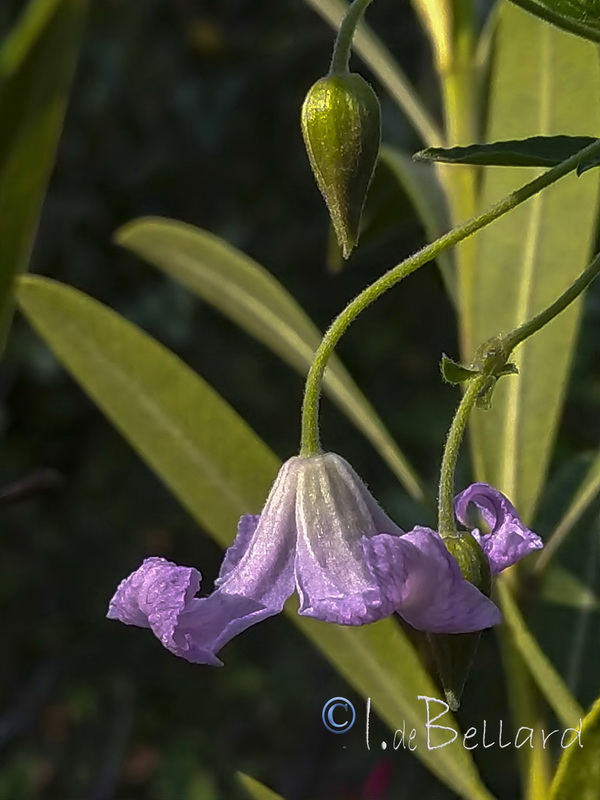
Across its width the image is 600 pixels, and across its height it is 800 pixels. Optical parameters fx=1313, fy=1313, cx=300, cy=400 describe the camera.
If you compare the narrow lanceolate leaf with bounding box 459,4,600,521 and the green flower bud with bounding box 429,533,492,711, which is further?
the narrow lanceolate leaf with bounding box 459,4,600,521

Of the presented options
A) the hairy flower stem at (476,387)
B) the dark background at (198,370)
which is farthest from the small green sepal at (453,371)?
the dark background at (198,370)

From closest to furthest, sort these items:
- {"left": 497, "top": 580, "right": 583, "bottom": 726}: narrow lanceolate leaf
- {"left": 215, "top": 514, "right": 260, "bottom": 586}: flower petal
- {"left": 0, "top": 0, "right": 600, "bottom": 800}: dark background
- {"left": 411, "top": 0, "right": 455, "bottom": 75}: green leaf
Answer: {"left": 215, "top": 514, "right": 260, "bottom": 586}: flower petal, {"left": 497, "top": 580, "right": 583, "bottom": 726}: narrow lanceolate leaf, {"left": 411, "top": 0, "right": 455, "bottom": 75}: green leaf, {"left": 0, "top": 0, "right": 600, "bottom": 800}: dark background

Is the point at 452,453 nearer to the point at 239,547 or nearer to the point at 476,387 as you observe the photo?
the point at 476,387

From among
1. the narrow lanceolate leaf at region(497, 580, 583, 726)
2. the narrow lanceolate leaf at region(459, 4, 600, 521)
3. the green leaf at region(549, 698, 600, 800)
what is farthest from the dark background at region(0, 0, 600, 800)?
the green leaf at region(549, 698, 600, 800)

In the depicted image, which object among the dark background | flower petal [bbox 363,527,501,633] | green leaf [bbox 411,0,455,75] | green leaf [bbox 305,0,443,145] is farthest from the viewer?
the dark background

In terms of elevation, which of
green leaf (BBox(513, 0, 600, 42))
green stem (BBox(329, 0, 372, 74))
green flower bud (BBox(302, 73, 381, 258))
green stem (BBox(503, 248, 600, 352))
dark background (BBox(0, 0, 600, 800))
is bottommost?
dark background (BBox(0, 0, 600, 800))

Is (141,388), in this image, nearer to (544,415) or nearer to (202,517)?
(202,517)

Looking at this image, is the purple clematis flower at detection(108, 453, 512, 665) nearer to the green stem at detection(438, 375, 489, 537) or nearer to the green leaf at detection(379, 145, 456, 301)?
the green stem at detection(438, 375, 489, 537)
